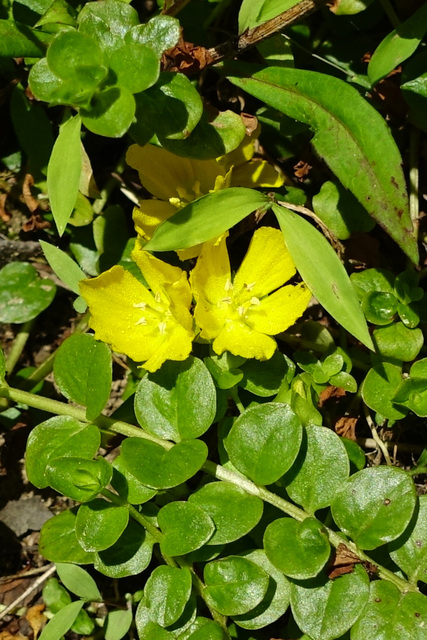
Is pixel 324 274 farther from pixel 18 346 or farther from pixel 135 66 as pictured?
pixel 18 346

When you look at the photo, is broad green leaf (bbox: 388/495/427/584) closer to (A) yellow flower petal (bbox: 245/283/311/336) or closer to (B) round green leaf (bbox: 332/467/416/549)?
(B) round green leaf (bbox: 332/467/416/549)

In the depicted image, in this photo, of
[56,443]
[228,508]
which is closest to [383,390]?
[228,508]

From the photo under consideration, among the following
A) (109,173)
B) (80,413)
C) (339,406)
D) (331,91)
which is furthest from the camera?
(109,173)

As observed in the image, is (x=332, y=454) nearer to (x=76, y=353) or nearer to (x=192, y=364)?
(x=192, y=364)

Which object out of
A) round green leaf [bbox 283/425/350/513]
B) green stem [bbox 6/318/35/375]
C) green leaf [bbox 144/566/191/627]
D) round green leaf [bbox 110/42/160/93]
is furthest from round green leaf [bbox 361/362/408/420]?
green stem [bbox 6/318/35/375]

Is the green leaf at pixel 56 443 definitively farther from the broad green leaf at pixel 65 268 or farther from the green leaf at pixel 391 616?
the green leaf at pixel 391 616

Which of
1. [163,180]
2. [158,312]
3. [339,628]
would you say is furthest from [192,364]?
[339,628]
